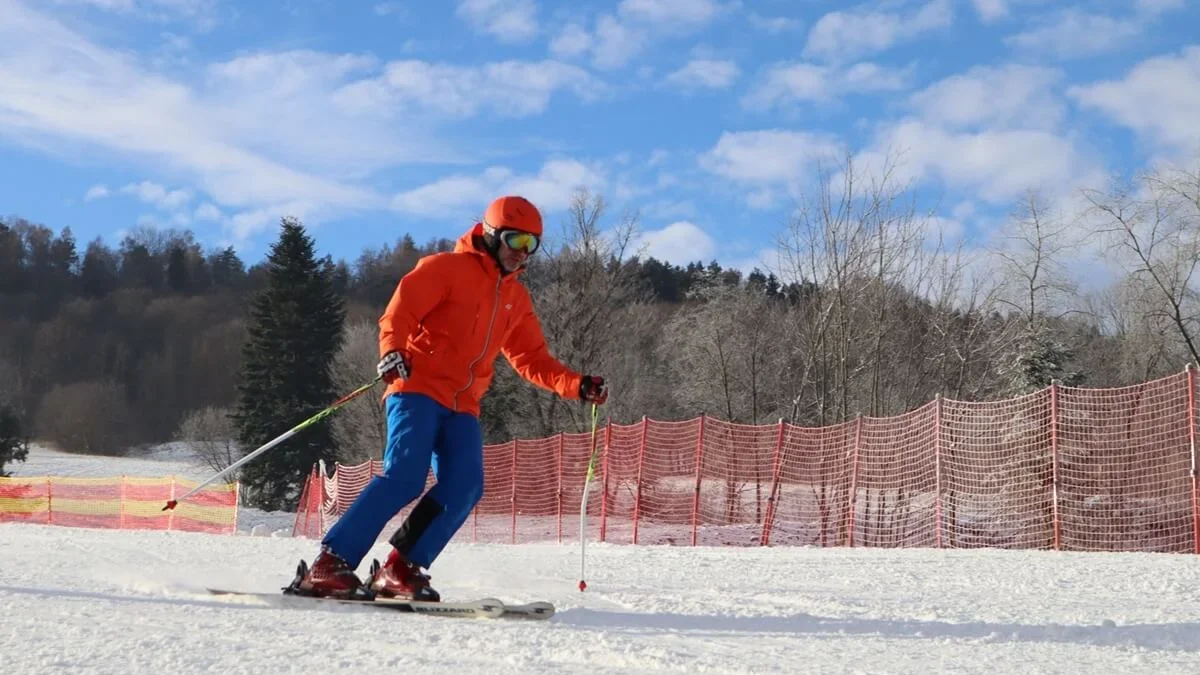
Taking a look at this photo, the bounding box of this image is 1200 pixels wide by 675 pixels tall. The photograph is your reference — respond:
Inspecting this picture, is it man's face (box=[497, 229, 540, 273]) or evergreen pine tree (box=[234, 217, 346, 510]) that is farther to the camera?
evergreen pine tree (box=[234, 217, 346, 510])

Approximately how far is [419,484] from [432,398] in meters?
0.36

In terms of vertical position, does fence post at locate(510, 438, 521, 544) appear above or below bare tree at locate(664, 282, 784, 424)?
below

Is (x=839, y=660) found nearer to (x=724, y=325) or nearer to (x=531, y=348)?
(x=531, y=348)

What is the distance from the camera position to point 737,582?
5641mm

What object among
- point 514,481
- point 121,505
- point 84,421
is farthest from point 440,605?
point 84,421

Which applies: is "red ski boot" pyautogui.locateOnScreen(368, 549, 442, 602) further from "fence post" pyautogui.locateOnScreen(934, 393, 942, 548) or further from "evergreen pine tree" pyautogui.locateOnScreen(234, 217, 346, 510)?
"evergreen pine tree" pyautogui.locateOnScreen(234, 217, 346, 510)

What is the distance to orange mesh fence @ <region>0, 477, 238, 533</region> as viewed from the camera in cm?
2289

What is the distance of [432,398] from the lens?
460 centimetres

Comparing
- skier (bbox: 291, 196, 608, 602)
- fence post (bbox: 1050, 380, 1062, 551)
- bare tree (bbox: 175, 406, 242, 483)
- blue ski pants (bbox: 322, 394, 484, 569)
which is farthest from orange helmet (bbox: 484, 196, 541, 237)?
bare tree (bbox: 175, 406, 242, 483)

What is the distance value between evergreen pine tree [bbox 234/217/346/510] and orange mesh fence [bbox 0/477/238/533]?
17.1 meters

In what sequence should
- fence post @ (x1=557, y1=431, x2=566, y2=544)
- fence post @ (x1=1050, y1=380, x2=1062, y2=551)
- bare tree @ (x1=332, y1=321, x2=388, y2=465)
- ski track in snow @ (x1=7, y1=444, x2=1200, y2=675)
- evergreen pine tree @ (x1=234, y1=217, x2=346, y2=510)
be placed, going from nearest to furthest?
ski track in snow @ (x1=7, y1=444, x2=1200, y2=675), fence post @ (x1=1050, y1=380, x2=1062, y2=551), fence post @ (x1=557, y1=431, x2=566, y2=544), bare tree @ (x1=332, y1=321, x2=388, y2=465), evergreen pine tree @ (x1=234, y1=217, x2=346, y2=510)

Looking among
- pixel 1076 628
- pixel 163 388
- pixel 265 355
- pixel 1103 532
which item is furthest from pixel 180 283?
pixel 1076 628

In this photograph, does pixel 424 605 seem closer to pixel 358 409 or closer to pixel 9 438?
pixel 358 409

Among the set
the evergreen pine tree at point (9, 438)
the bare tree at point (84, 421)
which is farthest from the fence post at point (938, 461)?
the bare tree at point (84, 421)
